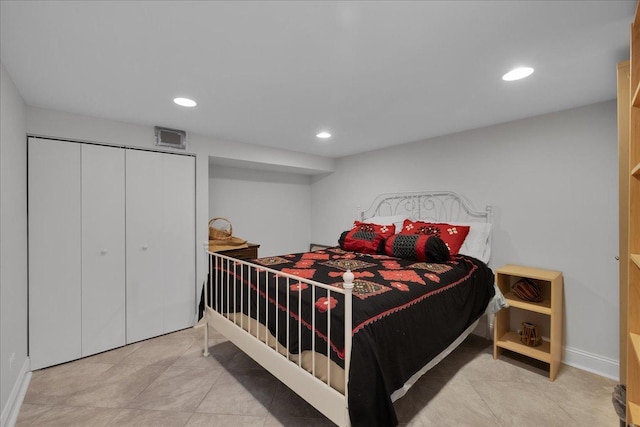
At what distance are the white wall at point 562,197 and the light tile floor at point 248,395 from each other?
1.60ft

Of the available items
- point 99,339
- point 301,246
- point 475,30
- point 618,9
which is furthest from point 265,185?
point 618,9

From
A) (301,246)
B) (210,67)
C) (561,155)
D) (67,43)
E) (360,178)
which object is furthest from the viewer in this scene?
(301,246)

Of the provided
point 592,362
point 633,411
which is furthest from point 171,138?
point 592,362

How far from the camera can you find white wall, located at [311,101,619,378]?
228 centimetres

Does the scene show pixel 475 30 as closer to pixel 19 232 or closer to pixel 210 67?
pixel 210 67

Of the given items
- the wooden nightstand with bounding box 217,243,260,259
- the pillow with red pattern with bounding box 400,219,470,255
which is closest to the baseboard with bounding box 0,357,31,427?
the wooden nightstand with bounding box 217,243,260,259

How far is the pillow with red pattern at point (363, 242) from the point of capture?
3154 millimetres

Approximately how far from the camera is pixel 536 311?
7.64 ft

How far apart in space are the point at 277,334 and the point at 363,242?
1689 millimetres

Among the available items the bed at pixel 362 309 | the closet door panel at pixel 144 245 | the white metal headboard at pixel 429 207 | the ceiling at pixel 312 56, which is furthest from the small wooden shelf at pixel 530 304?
the closet door panel at pixel 144 245

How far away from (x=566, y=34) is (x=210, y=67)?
192 centimetres

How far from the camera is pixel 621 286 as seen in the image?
1.59 meters

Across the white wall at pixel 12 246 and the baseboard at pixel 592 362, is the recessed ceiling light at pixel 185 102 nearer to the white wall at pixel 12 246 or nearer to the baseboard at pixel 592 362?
the white wall at pixel 12 246

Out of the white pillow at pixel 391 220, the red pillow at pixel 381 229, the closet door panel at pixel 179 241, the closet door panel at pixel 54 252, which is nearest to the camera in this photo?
the closet door panel at pixel 54 252
